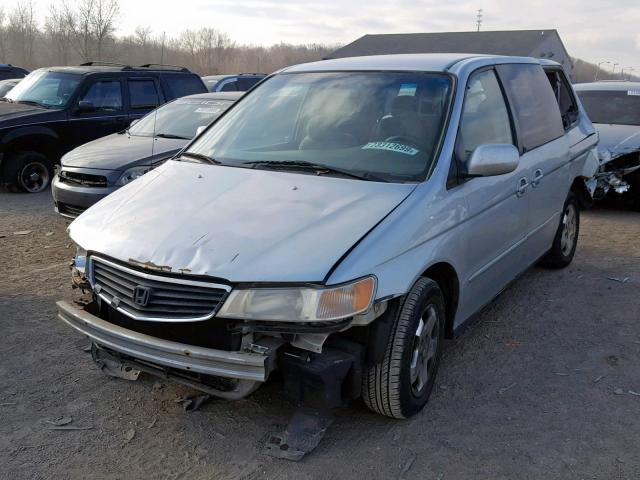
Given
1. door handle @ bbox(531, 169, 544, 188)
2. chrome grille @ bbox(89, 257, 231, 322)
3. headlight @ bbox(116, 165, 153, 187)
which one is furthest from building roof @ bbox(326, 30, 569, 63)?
chrome grille @ bbox(89, 257, 231, 322)

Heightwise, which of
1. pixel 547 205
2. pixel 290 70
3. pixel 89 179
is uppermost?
pixel 290 70

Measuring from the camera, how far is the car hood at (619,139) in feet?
27.5

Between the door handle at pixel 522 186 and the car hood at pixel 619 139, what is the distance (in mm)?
4700

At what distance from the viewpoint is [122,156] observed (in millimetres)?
6957

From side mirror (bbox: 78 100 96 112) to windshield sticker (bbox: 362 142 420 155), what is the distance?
23.6 feet

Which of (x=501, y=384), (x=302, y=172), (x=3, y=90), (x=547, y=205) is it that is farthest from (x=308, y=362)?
(x=3, y=90)

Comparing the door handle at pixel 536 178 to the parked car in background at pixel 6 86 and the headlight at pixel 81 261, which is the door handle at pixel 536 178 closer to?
the headlight at pixel 81 261

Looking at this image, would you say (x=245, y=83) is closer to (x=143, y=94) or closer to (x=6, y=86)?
(x=6, y=86)

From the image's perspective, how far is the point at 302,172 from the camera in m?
3.57

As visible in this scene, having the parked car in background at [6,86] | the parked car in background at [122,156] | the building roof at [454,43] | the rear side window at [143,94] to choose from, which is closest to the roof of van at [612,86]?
the parked car in background at [122,156]

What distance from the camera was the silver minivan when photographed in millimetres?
2727

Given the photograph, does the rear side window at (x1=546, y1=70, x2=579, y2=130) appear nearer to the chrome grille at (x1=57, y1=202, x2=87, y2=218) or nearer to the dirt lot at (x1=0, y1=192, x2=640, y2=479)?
the dirt lot at (x1=0, y1=192, x2=640, y2=479)

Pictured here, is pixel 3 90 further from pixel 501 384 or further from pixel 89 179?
pixel 501 384

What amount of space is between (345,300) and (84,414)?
1.66 metres
